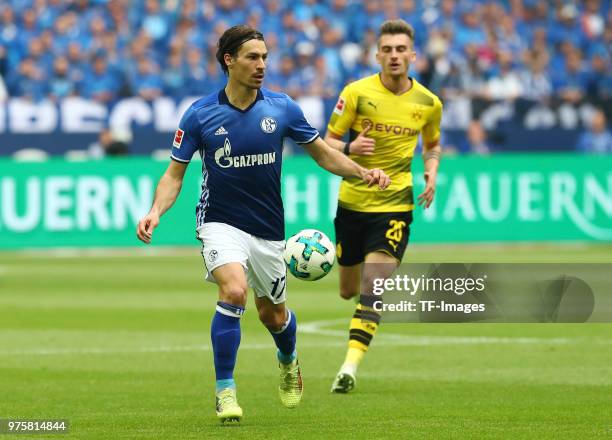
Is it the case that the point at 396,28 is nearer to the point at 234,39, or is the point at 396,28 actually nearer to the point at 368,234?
the point at 368,234

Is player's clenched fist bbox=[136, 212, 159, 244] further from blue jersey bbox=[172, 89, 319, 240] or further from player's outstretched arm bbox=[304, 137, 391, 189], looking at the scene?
player's outstretched arm bbox=[304, 137, 391, 189]

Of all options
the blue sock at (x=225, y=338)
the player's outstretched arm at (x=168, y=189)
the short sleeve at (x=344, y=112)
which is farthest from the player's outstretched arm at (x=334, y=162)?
the short sleeve at (x=344, y=112)

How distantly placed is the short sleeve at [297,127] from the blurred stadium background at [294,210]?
1.71 m

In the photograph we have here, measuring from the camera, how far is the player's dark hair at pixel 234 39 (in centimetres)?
880

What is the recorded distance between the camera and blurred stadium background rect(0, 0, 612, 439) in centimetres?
941

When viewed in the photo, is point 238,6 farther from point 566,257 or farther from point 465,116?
point 566,257

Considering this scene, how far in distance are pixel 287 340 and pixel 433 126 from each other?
2726mm

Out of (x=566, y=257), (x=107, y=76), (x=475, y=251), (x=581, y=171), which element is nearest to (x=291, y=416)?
(x=566, y=257)

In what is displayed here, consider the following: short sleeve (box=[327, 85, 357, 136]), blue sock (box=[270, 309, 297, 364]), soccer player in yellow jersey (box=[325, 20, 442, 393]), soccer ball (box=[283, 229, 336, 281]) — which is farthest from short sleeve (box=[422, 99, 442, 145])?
blue sock (box=[270, 309, 297, 364])

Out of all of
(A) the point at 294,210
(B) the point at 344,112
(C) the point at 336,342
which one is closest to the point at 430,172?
(B) the point at 344,112

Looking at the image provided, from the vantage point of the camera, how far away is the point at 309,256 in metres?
9.55

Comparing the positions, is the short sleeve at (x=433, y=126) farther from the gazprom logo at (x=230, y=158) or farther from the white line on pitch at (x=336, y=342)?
the gazprom logo at (x=230, y=158)

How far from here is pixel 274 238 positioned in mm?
9039

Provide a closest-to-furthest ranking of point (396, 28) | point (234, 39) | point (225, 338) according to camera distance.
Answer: point (225, 338)
point (234, 39)
point (396, 28)
